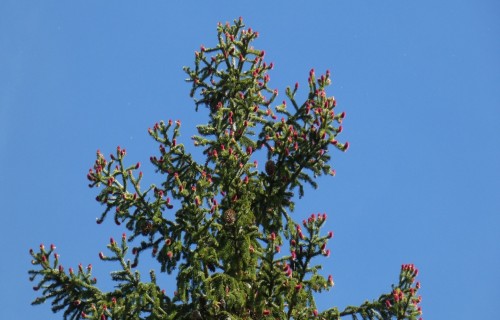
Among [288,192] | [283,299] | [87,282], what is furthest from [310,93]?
[87,282]

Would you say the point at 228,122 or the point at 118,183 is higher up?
the point at 228,122

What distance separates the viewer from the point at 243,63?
606 inches

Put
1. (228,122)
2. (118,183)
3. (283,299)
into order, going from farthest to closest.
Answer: (228,122)
(118,183)
(283,299)

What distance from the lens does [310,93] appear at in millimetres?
13727

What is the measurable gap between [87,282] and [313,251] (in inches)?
163

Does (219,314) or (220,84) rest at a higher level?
(220,84)

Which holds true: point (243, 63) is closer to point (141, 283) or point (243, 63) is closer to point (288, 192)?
point (288, 192)

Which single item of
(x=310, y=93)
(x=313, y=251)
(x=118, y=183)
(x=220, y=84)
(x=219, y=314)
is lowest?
(x=219, y=314)

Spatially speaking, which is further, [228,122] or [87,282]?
[228,122]

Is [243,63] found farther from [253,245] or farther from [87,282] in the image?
[87,282]

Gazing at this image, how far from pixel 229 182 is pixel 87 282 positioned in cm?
317

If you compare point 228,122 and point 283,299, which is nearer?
point 283,299

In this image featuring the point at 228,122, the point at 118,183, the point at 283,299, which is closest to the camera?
the point at 283,299

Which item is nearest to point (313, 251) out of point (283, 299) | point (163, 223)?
point (283, 299)
